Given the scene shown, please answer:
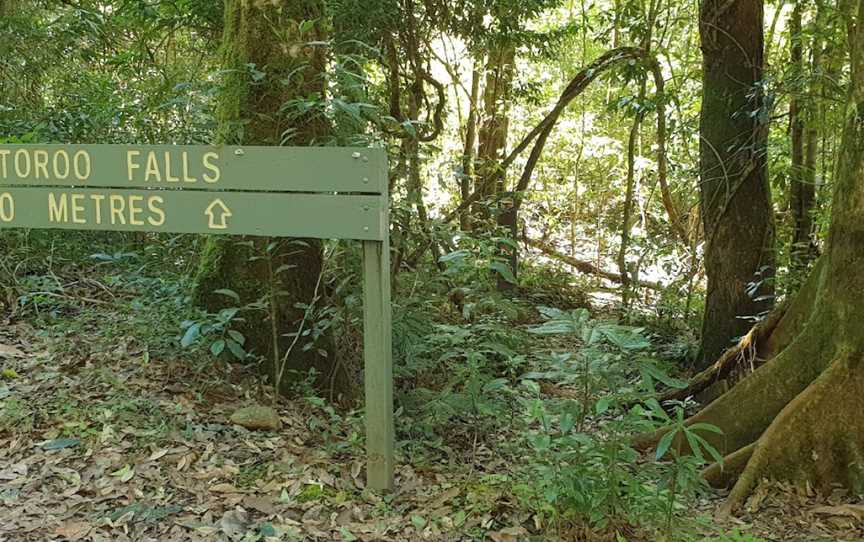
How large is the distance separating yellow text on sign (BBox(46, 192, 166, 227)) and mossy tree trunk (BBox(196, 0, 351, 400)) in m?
1.00

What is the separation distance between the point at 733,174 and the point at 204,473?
19.6ft

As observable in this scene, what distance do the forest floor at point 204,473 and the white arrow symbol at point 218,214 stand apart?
1173 mm

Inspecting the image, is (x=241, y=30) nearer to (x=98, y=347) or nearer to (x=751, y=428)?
(x=98, y=347)

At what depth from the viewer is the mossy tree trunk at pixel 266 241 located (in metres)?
4.66

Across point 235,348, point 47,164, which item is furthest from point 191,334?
point 47,164

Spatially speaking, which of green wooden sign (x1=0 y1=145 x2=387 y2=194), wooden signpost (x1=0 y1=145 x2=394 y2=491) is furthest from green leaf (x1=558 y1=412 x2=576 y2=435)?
green wooden sign (x1=0 y1=145 x2=387 y2=194)

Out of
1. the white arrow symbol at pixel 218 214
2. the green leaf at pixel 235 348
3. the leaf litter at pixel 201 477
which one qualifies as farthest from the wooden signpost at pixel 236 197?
the green leaf at pixel 235 348

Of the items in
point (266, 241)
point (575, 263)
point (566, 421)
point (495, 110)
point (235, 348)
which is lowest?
point (566, 421)

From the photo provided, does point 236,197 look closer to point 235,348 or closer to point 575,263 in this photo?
point 235,348

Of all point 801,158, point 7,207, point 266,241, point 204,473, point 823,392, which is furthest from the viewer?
point 801,158

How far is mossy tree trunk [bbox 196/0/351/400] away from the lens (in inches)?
184

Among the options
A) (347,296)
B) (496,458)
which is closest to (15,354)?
(347,296)

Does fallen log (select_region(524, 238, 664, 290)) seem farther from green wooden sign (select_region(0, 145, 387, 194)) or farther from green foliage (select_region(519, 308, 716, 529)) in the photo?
green wooden sign (select_region(0, 145, 387, 194))

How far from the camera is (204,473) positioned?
3666mm
